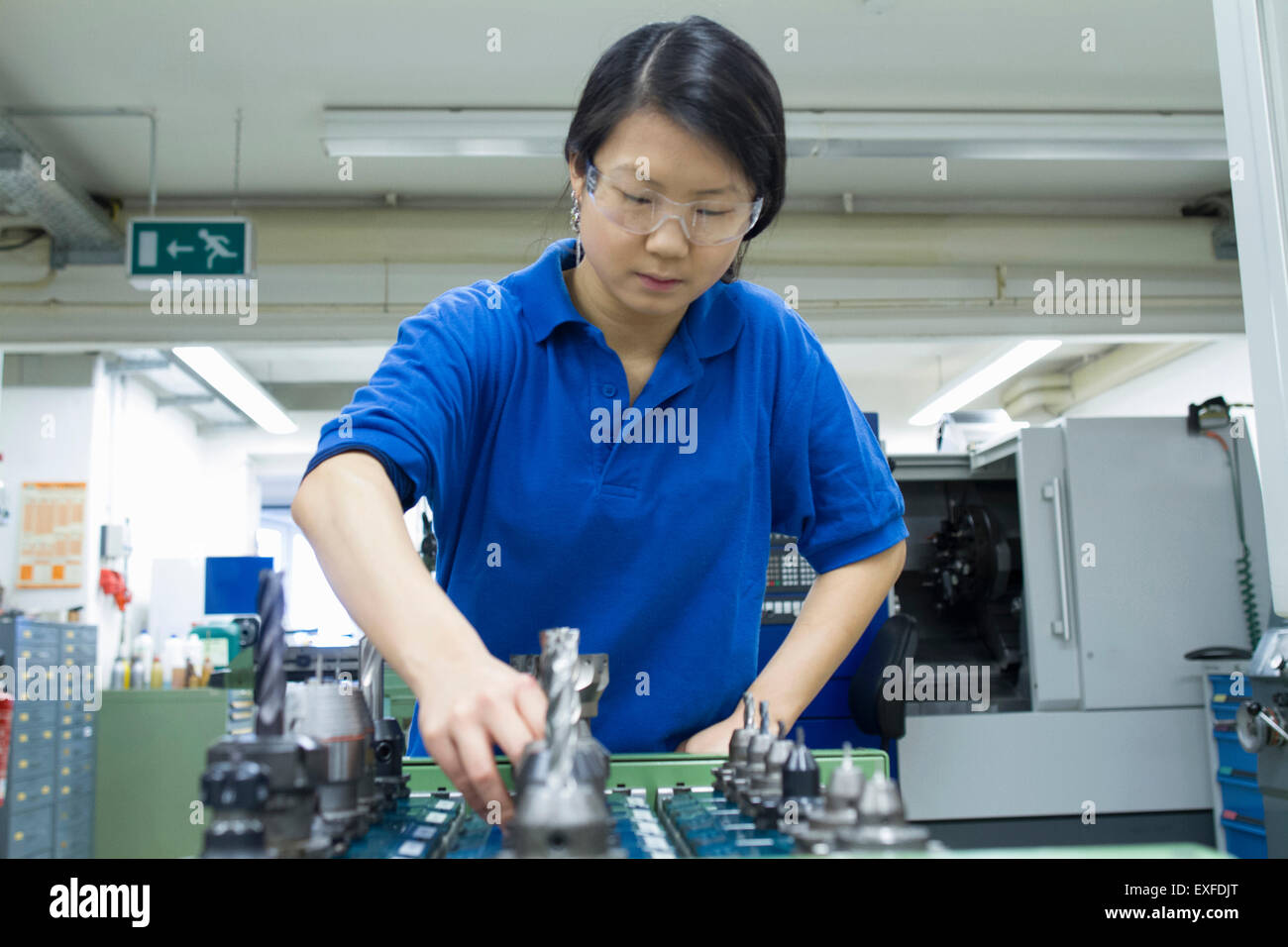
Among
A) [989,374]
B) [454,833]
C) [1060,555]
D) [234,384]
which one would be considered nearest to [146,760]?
[234,384]

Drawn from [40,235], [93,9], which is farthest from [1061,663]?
[40,235]

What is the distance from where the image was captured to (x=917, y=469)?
12.4 ft

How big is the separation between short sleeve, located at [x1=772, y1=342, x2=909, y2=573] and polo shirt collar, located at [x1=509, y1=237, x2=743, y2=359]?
12cm

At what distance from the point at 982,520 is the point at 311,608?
6.98m

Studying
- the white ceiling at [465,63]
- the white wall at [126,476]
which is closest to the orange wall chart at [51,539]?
the white wall at [126,476]

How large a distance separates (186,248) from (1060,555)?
12.8 feet

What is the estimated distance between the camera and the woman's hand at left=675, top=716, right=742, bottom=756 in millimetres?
1138

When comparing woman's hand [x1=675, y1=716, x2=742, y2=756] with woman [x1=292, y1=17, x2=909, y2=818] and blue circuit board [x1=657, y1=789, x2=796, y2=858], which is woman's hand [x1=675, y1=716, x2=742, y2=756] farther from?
blue circuit board [x1=657, y1=789, x2=796, y2=858]

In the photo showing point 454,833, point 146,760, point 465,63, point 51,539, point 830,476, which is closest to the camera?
point 454,833

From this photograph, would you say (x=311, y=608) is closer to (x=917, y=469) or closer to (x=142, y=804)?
(x=142, y=804)

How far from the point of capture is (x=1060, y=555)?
3549 millimetres

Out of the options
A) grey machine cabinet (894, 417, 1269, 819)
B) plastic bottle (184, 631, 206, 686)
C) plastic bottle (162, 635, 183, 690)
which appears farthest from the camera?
plastic bottle (162, 635, 183, 690)

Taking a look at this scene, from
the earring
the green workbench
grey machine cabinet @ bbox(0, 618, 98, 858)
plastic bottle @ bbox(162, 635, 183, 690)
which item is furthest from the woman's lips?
plastic bottle @ bbox(162, 635, 183, 690)

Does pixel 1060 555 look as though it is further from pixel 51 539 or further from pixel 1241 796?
pixel 51 539
